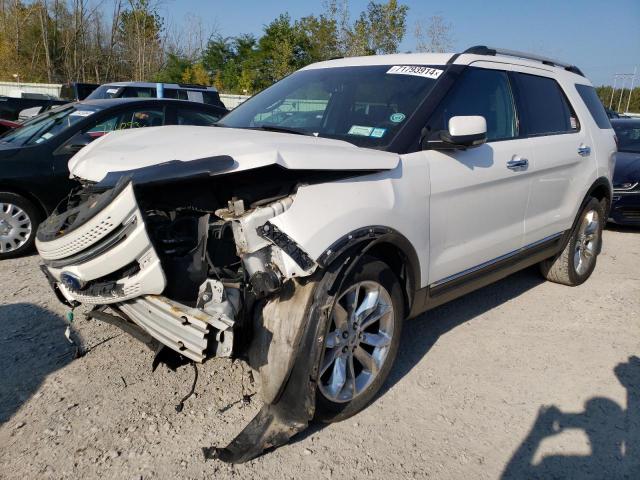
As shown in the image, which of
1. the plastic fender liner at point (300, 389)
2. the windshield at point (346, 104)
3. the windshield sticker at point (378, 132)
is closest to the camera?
the plastic fender liner at point (300, 389)

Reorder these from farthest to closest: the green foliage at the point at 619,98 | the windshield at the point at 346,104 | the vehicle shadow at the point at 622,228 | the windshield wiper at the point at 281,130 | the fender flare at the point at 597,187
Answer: the green foliage at the point at 619,98, the vehicle shadow at the point at 622,228, the fender flare at the point at 597,187, the windshield wiper at the point at 281,130, the windshield at the point at 346,104

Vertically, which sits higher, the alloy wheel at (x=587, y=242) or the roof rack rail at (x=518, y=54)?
the roof rack rail at (x=518, y=54)

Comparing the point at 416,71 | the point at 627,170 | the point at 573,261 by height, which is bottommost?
the point at 573,261

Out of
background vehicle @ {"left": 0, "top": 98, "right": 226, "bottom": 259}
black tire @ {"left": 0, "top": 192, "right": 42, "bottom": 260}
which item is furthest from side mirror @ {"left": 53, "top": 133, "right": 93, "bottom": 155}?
black tire @ {"left": 0, "top": 192, "right": 42, "bottom": 260}

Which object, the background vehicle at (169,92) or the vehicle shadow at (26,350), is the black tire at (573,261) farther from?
the background vehicle at (169,92)

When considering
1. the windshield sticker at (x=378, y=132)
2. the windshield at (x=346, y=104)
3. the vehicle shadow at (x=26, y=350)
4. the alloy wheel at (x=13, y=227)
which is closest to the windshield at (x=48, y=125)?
the alloy wheel at (x=13, y=227)

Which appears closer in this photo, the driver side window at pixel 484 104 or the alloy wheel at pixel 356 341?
the alloy wheel at pixel 356 341

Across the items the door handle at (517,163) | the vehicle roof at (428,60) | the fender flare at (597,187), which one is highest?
the vehicle roof at (428,60)

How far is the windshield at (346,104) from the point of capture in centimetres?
327

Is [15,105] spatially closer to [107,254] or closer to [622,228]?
[107,254]

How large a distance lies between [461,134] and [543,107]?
1747 millimetres

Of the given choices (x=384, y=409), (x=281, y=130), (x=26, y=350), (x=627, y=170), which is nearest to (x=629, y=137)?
(x=627, y=170)

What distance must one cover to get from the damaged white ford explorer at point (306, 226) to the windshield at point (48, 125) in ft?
9.71

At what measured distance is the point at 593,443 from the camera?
285 cm
